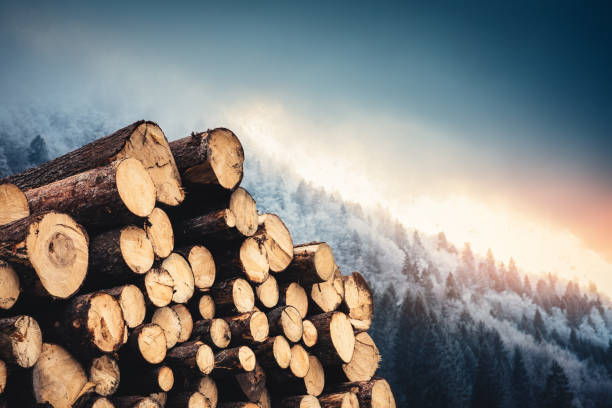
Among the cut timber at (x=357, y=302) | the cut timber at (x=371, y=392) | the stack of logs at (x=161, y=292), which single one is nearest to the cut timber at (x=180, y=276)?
the stack of logs at (x=161, y=292)

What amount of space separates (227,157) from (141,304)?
5.67 ft

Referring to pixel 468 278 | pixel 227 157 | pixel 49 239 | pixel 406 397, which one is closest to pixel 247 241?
pixel 227 157

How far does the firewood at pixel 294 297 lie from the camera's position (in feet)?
14.9

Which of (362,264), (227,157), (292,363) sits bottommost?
(362,264)

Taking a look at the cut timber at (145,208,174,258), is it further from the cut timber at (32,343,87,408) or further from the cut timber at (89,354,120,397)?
the cut timber at (32,343,87,408)

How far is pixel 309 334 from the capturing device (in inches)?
174

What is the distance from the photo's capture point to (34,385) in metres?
2.34

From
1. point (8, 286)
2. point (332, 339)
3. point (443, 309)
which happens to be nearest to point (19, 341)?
point (8, 286)

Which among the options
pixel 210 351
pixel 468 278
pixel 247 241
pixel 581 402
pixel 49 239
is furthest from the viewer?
pixel 468 278

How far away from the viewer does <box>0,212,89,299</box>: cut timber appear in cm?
232

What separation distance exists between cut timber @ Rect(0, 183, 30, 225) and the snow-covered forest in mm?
38018

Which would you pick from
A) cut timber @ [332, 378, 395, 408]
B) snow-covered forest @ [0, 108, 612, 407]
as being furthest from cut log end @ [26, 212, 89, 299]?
snow-covered forest @ [0, 108, 612, 407]

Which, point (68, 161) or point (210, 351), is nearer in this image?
point (210, 351)

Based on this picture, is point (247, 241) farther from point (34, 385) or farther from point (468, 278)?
point (468, 278)
